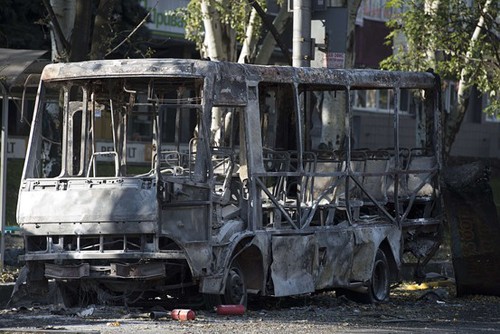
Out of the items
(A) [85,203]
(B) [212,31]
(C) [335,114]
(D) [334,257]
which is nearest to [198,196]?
(A) [85,203]

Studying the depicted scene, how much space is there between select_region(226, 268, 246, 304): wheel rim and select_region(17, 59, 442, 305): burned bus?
15 millimetres

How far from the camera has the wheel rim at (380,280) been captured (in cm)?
1734

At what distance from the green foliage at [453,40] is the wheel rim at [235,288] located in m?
11.5

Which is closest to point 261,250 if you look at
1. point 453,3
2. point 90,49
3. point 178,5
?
point 90,49

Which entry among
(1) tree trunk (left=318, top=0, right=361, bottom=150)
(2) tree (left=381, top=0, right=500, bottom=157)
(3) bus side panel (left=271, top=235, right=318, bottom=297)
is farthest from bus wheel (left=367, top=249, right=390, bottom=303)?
(2) tree (left=381, top=0, right=500, bottom=157)

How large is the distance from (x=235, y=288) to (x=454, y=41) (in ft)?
39.6

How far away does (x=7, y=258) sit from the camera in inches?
772

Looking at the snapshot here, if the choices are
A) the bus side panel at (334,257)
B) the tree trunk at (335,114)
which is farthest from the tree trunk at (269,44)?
the bus side panel at (334,257)

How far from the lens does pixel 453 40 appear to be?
25.3 m

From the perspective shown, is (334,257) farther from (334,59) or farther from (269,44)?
(269,44)


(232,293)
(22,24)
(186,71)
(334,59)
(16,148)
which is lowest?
(232,293)

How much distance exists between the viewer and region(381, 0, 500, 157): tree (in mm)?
25234

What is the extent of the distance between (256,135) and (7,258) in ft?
19.6

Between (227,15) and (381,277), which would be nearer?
(381,277)
